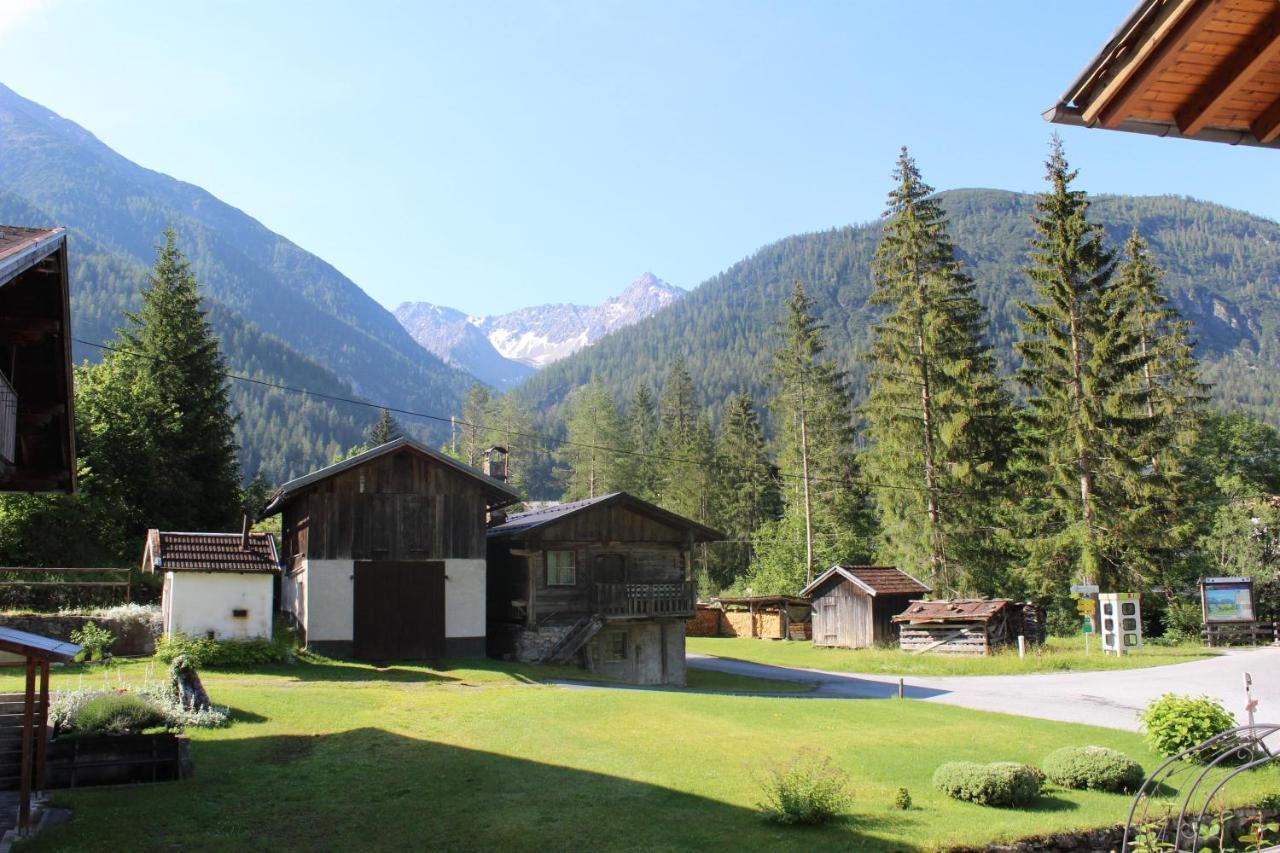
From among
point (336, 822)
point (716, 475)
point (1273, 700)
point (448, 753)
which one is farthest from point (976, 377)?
point (336, 822)

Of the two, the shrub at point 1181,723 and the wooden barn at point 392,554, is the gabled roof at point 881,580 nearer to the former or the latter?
the wooden barn at point 392,554

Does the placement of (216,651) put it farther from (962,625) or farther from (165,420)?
(962,625)

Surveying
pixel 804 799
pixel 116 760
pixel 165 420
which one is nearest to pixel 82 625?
pixel 116 760

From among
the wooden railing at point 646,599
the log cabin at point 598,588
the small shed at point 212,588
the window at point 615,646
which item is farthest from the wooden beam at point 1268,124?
the window at point 615,646

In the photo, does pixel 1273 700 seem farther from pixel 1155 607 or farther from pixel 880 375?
pixel 880 375

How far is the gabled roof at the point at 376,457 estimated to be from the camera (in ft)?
105

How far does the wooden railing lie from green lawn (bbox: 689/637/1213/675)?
718 cm

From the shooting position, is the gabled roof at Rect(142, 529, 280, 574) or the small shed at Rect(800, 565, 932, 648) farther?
the small shed at Rect(800, 565, 932, 648)

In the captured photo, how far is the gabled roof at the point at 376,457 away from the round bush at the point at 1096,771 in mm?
20855

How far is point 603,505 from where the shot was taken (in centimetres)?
3672

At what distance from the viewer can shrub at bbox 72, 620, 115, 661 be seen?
2758 centimetres

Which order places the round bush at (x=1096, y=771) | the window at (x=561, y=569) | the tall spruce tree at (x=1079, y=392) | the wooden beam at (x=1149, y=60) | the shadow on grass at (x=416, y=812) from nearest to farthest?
the wooden beam at (x=1149, y=60), the shadow on grass at (x=416, y=812), the round bush at (x=1096, y=771), the window at (x=561, y=569), the tall spruce tree at (x=1079, y=392)

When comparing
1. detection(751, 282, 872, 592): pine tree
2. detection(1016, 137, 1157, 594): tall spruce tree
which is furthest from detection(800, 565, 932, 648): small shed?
detection(751, 282, 872, 592): pine tree

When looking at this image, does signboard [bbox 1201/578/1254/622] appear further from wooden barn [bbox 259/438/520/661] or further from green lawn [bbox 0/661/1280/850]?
wooden barn [bbox 259/438/520/661]
